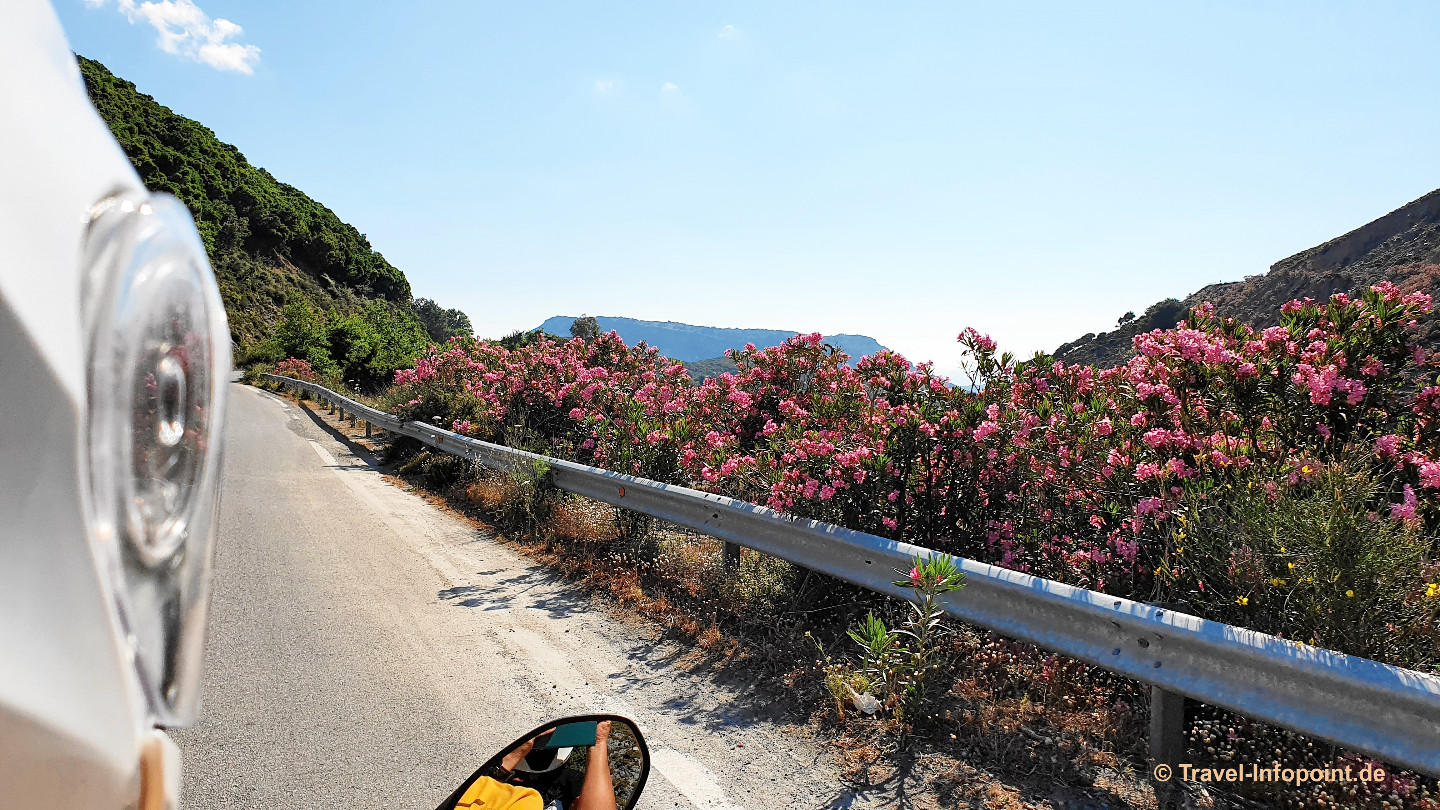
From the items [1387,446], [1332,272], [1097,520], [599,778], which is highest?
[1332,272]

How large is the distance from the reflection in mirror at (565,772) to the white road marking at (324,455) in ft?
40.0

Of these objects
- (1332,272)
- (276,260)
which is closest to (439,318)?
(276,260)

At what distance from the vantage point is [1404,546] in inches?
128

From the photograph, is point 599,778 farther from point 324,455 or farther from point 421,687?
point 324,455

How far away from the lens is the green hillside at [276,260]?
34.4 feet

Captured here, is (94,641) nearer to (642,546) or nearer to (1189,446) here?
(1189,446)

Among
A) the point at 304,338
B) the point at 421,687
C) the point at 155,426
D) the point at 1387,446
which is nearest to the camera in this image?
the point at 155,426

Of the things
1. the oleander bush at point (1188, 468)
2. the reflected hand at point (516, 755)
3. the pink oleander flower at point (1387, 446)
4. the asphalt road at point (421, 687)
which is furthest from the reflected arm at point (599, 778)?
the pink oleander flower at point (1387, 446)

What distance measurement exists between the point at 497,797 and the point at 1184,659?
2.76m

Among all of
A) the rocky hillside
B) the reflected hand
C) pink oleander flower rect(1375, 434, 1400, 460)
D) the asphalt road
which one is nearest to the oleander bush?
pink oleander flower rect(1375, 434, 1400, 460)

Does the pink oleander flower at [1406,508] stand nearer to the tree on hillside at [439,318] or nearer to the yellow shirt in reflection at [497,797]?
the yellow shirt in reflection at [497,797]

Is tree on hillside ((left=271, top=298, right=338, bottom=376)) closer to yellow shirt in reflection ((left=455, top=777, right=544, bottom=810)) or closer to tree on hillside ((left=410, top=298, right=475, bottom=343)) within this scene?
yellow shirt in reflection ((left=455, top=777, right=544, bottom=810))

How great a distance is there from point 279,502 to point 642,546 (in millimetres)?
5289

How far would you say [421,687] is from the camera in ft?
13.4
